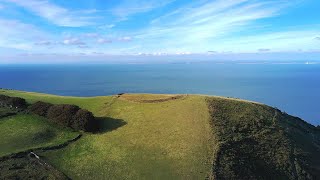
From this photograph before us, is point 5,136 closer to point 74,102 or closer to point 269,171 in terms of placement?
point 74,102

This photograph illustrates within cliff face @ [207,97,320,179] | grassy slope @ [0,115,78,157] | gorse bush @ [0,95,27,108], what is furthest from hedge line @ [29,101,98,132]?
cliff face @ [207,97,320,179]

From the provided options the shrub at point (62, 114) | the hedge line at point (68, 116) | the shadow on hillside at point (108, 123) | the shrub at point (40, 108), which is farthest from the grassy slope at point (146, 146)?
the shrub at point (40, 108)

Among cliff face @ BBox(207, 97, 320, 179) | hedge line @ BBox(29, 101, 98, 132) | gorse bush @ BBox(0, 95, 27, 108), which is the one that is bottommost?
cliff face @ BBox(207, 97, 320, 179)

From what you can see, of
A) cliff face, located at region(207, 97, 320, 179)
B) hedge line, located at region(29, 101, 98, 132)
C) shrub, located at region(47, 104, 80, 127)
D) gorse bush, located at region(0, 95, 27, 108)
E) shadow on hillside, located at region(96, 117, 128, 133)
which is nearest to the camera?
cliff face, located at region(207, 97, 320, 179)

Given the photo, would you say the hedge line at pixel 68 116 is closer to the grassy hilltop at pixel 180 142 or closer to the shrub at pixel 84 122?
the shrub at pixel 84 122

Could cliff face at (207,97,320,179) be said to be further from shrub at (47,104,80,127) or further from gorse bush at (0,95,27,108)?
gorse bush at (0,95,27,108)

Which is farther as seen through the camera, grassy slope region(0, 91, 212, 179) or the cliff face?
the cliff face
